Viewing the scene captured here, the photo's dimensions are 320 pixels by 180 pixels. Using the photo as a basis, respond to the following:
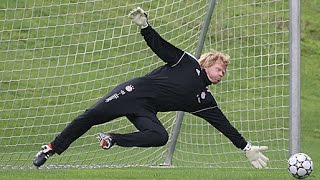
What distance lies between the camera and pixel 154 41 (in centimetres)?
895

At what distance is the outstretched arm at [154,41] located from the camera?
8.68 metres

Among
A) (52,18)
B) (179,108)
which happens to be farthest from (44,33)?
(179,108)

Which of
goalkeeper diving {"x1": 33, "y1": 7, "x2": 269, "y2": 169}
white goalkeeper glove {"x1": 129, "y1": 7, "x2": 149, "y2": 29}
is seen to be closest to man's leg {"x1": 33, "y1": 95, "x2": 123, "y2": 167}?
goalkeeper diving {"x1": 33, "y1": 7, "x2": 269, "y2": 169}

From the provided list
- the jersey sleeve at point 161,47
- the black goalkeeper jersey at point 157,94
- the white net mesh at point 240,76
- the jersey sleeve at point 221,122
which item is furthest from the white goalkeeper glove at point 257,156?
the white net mesh at point 240,76

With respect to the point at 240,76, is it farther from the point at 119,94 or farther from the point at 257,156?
the point at 119,94

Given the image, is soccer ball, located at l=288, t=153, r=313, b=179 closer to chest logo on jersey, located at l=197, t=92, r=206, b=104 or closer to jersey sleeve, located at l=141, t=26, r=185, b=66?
chest logo on jersey, located at l=197, t=92, r=206, b=104

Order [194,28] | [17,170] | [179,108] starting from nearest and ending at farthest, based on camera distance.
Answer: [179,108], [17,170], [194,28]

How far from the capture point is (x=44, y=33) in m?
14.0

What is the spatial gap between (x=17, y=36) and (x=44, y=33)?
1311 millimetres

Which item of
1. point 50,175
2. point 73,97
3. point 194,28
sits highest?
point 194,28

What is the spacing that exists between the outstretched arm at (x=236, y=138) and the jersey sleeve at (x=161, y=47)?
2.24 ft

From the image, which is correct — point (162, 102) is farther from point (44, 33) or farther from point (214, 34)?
point (44, 33)

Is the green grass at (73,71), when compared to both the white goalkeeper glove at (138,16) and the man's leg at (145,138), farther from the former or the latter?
the white goalkeeper glove at (138,16)

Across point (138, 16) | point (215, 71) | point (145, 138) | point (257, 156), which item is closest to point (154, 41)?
point (138, 16)
